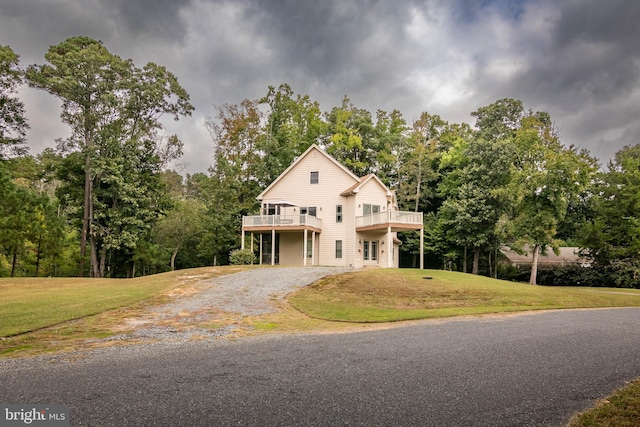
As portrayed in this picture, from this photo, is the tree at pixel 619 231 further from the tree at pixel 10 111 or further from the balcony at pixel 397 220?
the tree at pixel 10 111

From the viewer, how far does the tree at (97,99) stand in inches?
1016

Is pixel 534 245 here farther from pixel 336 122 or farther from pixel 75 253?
pixel 75 253

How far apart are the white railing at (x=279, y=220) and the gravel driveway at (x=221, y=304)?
19.8 ft

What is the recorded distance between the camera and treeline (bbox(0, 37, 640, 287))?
26.1 m

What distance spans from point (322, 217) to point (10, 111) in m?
22.6

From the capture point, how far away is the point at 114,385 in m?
5.43

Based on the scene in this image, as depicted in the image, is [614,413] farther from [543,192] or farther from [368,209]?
[543,192]

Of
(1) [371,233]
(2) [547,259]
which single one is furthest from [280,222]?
(2) [547,259]

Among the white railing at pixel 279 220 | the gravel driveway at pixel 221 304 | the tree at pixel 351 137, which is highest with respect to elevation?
the tree at pixel 351 137

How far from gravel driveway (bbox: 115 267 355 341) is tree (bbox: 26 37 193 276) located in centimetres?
1497

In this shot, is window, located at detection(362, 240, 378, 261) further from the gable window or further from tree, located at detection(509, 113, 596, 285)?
tree, located at detection(509, 113, 596, 285)

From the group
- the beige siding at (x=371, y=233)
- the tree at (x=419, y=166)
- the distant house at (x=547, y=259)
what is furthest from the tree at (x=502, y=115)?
the beige siding at (x=371, y=233)

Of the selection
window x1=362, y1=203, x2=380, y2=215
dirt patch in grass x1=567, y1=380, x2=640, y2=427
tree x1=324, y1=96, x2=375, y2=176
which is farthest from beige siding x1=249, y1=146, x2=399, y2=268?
dirt patch in grass x1=567, y1=380, x2=640, y2=427

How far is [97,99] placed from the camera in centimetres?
2711
